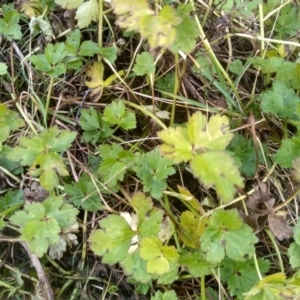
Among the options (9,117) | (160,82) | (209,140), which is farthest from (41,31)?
(209,140)

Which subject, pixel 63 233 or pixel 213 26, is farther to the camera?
pixel 213 26

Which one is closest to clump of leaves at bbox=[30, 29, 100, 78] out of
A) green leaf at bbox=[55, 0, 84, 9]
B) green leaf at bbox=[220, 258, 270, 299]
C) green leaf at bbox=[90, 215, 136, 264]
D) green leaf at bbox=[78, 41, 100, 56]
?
green leaf at bbox=[78, 41, 100, 56]

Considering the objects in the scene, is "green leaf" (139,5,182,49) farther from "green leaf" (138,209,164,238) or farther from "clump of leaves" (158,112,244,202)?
"green leaf" (138,209,164,238)

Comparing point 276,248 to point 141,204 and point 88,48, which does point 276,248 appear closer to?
point 141,204

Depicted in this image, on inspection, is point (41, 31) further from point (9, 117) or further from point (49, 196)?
point (49, 196)

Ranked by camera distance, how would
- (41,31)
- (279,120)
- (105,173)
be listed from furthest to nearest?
1. (41,31)
2. (279,120)
3. (105,173)

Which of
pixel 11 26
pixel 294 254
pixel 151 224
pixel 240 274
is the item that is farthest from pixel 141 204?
pixel 11 26

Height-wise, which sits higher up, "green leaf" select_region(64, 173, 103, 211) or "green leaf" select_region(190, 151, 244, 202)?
"green leaf" select_region(190, 151, 244, 202)
